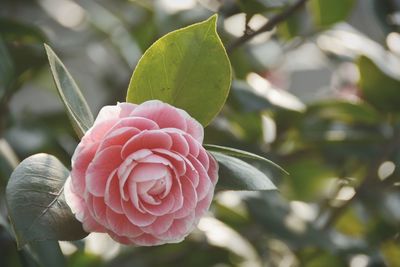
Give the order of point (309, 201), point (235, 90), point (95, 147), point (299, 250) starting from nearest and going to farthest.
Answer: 1. point (95, 147)
2. point (235, 90)
3. point (299, 250)
4. point (309, 201)

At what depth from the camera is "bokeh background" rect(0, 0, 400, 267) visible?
98 centimetres

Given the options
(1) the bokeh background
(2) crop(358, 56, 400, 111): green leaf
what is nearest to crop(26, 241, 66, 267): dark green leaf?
(1) the bokeh background

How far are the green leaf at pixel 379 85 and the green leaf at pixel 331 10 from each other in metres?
0.09

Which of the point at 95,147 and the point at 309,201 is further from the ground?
the point at 95,147

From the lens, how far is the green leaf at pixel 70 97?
58 cm

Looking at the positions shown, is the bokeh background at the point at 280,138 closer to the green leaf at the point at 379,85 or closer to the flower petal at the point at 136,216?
the green leaf at the point at 379,85

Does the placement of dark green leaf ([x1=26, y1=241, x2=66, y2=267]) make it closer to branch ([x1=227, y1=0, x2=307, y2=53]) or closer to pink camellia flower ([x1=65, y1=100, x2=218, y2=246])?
pink camellia flower ([x1=65, y1=100, x2=218, y2=246])

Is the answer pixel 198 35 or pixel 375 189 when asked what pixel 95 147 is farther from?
pixel 375 189

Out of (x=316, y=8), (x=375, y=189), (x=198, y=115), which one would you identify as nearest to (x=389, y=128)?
(x=375, y=189)

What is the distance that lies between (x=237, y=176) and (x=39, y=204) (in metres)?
0.17

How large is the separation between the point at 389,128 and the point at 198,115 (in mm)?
553

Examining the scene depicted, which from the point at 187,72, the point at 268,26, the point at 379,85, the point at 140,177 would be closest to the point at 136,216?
the point at 140,177

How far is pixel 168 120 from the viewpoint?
59 centimetres

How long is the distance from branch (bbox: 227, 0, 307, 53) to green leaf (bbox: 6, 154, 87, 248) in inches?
11.8
